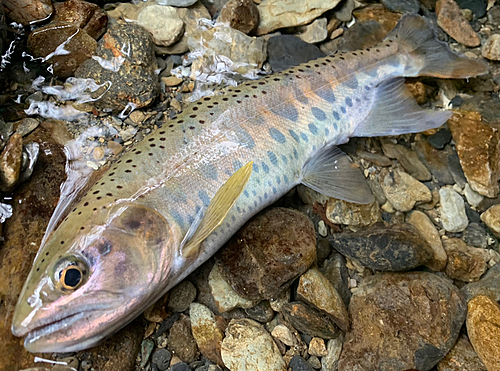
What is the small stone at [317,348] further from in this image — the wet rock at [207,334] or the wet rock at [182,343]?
the wet rock at [182,343]

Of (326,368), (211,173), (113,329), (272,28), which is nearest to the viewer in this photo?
(113,329)

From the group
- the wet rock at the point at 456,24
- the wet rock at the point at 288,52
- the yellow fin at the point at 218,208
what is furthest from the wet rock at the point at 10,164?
the wet rock at the point at 456,24

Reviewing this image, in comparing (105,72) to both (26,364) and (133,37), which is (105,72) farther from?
(26,364)

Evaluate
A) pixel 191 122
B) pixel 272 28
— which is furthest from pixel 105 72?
pixel 272 28

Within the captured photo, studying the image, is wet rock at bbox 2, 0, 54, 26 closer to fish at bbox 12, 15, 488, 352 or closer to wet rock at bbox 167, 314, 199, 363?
fish at bbox 12, 15, 488, 352

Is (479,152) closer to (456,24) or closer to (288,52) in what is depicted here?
(456,24)

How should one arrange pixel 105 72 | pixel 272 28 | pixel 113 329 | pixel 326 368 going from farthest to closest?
pixel 272 28, pixel 105 72, pixel 326 368, pixel 113 329

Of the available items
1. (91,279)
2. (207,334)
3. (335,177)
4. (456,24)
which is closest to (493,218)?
(335,177)
